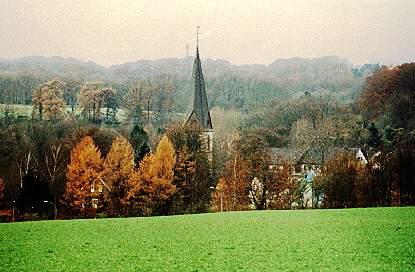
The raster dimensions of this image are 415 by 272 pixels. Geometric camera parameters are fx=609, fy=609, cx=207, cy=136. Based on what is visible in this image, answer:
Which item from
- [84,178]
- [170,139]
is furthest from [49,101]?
[170,139]

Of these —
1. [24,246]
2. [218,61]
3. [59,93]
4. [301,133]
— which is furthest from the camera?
[301,133]

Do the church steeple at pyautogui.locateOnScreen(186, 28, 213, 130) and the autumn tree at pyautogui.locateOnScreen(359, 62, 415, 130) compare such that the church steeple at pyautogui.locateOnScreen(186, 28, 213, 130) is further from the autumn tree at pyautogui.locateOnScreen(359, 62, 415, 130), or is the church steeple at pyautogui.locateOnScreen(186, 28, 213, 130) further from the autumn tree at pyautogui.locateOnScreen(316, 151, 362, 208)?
the autumn tree at pyautogui.locateOnScreen(359, 62, 415, 130)

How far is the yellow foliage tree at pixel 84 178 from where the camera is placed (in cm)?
1538

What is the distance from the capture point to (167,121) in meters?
→ 20.6

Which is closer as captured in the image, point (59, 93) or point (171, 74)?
point (59, 93)

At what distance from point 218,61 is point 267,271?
10214 millimetres

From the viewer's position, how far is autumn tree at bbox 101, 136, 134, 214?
16.5 metres

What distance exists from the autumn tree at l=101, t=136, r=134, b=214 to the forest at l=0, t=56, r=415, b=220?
1.5 inches

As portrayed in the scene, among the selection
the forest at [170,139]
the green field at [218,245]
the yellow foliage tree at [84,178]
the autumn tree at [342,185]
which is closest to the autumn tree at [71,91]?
the forest at [170,139]

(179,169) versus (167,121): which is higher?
(167,121)

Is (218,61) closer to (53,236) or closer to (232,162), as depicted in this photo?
(232,162)

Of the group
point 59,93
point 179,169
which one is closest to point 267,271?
point 59,93

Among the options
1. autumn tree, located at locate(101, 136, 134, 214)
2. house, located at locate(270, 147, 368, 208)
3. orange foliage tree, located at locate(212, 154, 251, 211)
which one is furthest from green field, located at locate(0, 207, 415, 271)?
house, located at locate(270, 147, 368, 208)

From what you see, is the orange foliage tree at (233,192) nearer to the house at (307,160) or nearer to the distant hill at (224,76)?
the house at (307,160)
